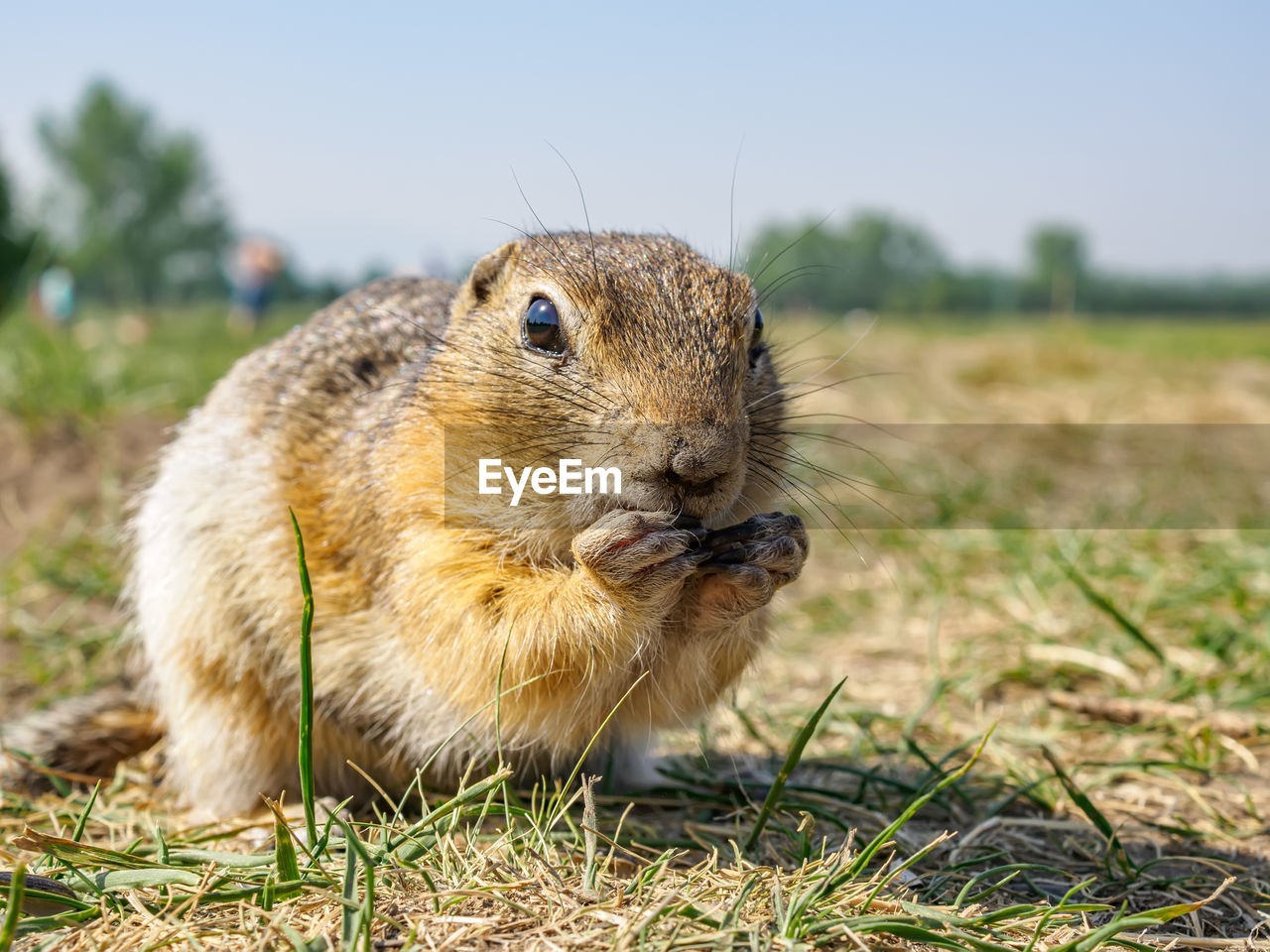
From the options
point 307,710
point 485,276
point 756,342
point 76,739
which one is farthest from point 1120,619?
point 76,739

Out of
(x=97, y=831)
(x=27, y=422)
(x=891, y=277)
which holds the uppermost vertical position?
(x=891, y=277)

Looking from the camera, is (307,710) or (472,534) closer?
(307,710)

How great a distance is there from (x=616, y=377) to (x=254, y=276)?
2108cm

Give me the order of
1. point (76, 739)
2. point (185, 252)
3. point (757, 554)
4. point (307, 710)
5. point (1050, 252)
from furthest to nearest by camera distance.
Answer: point (185, 252), point (1050, 252), point (76, 739), point (757, 554), point (307, 710)

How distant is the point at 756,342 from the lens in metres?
3.36

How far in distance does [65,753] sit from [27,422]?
3.98 meters

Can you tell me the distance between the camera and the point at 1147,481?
883 centimetres

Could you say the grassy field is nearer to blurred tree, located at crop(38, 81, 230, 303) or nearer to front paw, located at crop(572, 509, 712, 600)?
front paw, located at crop(572, 509, 712, 600)

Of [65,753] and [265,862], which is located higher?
[265,862]

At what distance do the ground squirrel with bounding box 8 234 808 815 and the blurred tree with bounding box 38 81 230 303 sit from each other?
80359 mm

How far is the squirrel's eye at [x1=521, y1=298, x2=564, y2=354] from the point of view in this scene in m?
3.00

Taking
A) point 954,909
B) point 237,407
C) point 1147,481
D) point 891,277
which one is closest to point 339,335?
point 237,407

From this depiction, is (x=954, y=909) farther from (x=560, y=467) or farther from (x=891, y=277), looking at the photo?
(x=891, y=277)

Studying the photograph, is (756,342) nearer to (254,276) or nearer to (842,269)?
(842,269)
